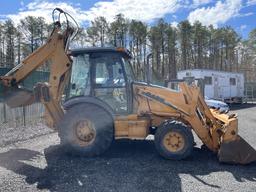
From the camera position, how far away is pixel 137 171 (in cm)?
699

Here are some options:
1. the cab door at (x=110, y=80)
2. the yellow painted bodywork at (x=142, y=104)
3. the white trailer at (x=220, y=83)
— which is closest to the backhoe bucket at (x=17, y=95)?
the yellow painted bodywork at (x=142, y=104)

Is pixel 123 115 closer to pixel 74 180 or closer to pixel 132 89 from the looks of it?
pixel 132 89

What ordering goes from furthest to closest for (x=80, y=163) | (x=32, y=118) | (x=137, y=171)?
(x=32, y=118), (x=80, y=163), (x=137, y=171)

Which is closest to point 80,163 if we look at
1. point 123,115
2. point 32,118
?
point 123,115

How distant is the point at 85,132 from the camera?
324 inches

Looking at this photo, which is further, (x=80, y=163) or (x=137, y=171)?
(x=80, y=163)

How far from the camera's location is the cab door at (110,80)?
8344 millimetres

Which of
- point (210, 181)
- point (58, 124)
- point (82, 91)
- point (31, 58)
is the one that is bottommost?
point (210, 181)

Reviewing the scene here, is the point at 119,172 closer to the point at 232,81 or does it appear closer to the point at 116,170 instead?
the point at 116,170

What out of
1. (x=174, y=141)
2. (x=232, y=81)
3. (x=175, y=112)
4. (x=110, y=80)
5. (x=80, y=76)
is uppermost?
(x=232, y=81)

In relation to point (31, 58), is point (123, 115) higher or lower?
lower

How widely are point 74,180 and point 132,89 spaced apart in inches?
109

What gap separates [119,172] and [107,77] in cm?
243

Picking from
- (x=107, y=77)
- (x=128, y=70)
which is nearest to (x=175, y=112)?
(x=128, y=70)
